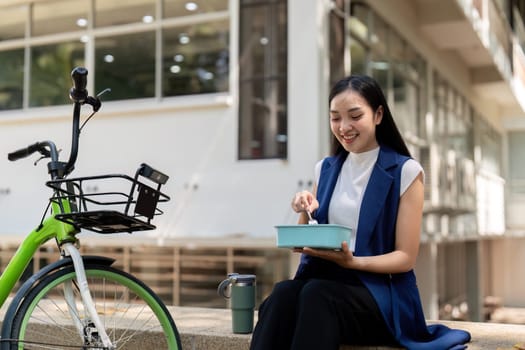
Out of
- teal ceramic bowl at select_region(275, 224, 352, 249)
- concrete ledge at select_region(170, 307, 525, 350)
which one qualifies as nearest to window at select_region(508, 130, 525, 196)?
concrete ledge at select_region(170, 307, 525, 350)

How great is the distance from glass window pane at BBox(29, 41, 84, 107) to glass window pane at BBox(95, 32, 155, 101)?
403 millimetres

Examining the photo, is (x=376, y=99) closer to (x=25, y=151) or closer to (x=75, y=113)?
(x=75, y=113)

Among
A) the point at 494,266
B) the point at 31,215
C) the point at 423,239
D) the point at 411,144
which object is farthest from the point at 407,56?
the point at 494,266

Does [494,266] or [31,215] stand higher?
[31,215]

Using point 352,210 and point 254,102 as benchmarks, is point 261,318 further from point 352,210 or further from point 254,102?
point 254,102

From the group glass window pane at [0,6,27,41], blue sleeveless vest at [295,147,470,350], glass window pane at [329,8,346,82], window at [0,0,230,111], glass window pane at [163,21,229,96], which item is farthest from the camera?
glass window pane at [0,6,27,41]

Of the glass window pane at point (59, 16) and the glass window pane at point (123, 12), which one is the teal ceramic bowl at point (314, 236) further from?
the glass window pane at point (59, 16)

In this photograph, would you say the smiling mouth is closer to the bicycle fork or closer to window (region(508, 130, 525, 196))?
the bicycle fork

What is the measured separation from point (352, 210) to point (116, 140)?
7097mm

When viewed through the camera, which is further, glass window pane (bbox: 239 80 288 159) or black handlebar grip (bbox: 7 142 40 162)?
glass window pane (bbox: 239 80 288 159)

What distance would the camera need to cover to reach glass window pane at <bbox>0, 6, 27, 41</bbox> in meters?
10.9

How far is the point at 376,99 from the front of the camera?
291 centimetres

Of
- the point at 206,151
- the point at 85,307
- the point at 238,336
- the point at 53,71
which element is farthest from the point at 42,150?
the point at 53,71

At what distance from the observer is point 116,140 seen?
31.6 ft
